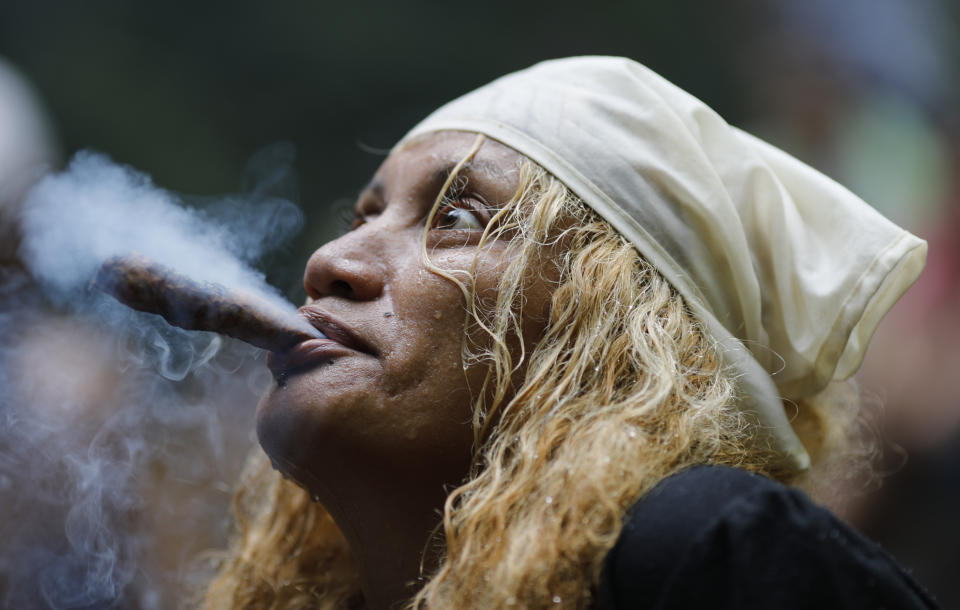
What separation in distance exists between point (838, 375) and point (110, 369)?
72.2 inches

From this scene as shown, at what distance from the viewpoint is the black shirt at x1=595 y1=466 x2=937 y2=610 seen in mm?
1170

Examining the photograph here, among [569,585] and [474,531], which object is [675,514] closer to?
[569,585]

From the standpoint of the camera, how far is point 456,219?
5.62 feet

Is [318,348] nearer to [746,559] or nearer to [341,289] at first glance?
[341,289]

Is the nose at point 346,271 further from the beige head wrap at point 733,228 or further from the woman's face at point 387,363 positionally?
the beige head wrap at point 733,228

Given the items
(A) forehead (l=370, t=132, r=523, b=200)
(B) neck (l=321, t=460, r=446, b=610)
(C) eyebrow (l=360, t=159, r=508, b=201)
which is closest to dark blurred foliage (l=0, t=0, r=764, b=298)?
(A) forehead (l=370, t=132, r=523, b=200)

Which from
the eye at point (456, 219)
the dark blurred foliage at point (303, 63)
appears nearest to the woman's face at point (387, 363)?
the eye at point (456, 219)

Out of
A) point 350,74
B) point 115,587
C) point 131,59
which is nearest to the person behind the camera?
point 115,587

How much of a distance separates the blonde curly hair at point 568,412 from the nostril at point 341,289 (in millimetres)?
172

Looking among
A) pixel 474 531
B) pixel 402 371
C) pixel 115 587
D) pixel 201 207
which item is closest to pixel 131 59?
pixel 201 207

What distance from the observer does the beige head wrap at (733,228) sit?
5.61 feet

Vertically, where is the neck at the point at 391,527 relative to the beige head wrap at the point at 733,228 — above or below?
below

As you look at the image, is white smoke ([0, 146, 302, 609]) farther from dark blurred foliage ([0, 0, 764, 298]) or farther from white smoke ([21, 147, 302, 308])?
dark blurred foliage ([0, 0, 764, 298])

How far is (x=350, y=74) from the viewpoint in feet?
15.5
